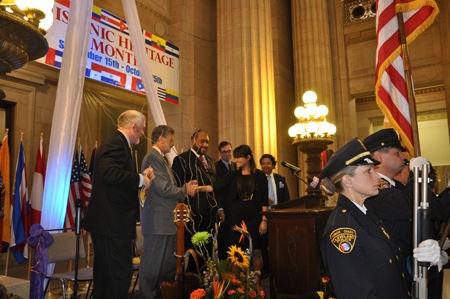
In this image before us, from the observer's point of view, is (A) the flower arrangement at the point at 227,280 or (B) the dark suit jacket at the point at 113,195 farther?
(B) the dark suit jacket at the point at 113,195

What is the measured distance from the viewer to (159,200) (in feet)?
11.7

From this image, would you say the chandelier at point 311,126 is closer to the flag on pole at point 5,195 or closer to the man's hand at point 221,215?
the man's hand at point 221,215

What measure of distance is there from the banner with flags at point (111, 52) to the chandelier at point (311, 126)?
10.1 feet

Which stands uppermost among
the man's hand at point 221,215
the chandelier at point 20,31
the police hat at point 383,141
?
the chandelier at point 20,31

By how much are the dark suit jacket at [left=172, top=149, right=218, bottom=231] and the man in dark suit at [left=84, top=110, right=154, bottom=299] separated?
3.82 feet

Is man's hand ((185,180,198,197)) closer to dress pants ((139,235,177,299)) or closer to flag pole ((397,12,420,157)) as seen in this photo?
dress pants ((139,235,177,299))

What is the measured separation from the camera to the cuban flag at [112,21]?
6.58 meters

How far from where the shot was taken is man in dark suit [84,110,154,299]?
2834mm

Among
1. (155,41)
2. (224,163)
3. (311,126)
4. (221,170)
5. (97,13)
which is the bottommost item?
(221,170)

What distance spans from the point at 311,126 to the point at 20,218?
5222 mm

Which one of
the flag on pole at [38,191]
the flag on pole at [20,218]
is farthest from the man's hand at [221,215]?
the flag on pole at [20,218]

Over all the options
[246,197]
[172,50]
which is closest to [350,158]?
[246,197]

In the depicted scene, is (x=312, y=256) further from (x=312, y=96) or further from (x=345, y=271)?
(x=312, y=96)

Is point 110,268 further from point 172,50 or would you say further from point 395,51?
point 172,50
